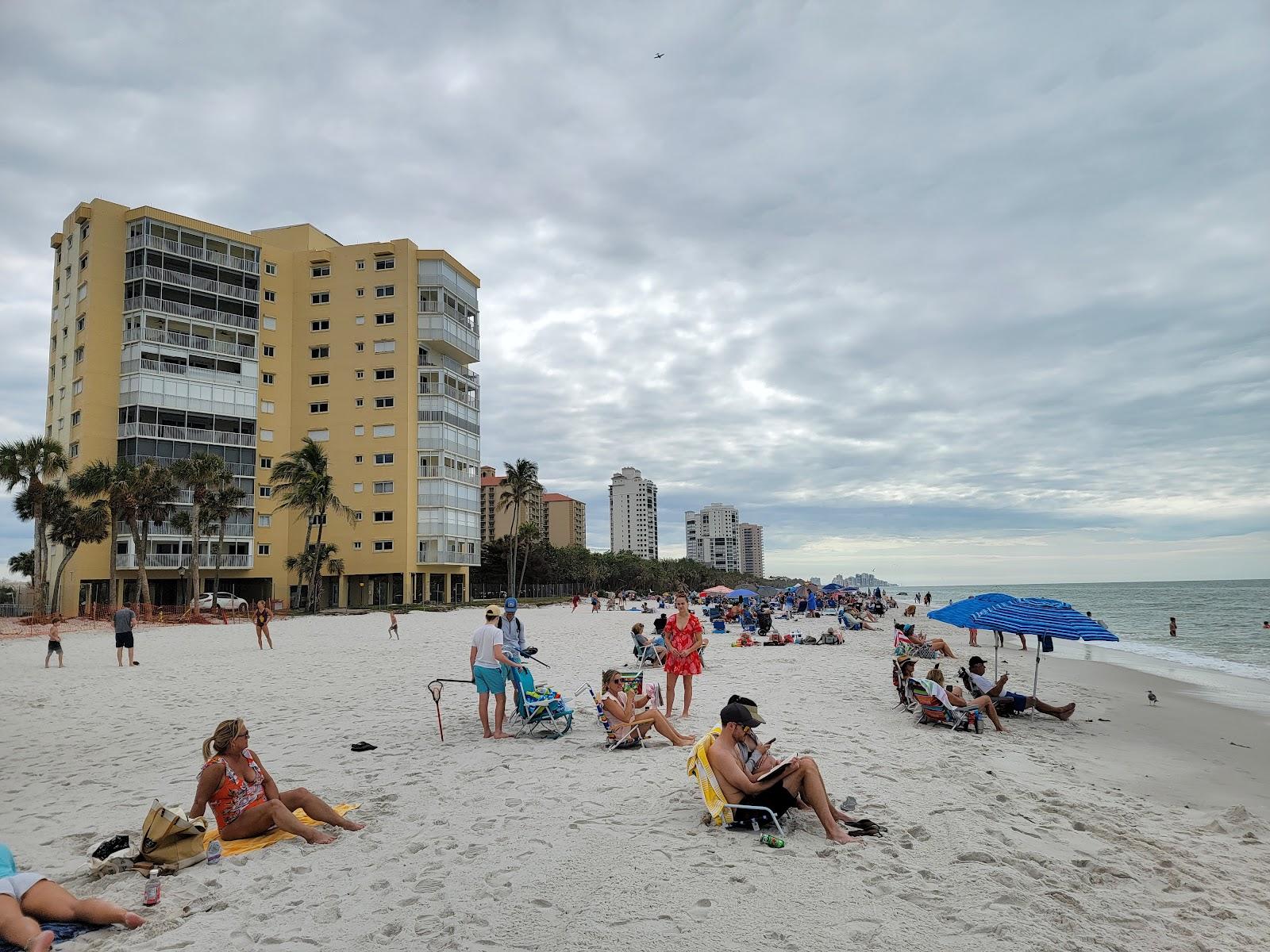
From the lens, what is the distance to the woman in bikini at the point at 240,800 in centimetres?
538

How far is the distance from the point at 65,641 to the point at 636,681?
957 inches

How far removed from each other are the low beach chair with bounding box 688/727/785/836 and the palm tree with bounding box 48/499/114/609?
40.5 meters

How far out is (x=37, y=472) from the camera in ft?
117

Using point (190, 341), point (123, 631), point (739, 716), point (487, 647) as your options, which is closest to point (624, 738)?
point (487, 647)

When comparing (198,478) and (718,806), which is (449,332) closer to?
(198,478)

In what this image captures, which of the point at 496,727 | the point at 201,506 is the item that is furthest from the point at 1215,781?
the point at 201,506

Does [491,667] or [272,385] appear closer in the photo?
[491,667]

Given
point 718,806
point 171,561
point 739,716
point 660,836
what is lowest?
point 660,836

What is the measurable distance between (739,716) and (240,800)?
3.78 metres

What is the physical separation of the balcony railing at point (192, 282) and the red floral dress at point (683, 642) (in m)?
49.6

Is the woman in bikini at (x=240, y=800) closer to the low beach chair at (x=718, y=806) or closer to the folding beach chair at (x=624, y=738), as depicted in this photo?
the low beach chair at (x=718, y=806)

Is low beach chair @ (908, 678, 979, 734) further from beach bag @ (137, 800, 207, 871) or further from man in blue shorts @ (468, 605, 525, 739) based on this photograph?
beach bag @ (137, 800, 207, 871)

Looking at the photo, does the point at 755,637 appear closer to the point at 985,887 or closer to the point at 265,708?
the point at 265,708

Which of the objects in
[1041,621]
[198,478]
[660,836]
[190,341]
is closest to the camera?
[660,836]
